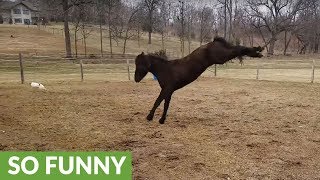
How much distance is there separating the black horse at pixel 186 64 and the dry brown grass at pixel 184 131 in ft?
3.33

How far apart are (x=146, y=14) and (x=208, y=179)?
58448 millimetres

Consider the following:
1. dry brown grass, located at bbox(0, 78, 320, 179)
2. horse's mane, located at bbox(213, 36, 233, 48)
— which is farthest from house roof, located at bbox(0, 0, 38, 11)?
horse's mane, located at bbox(213, 36, 233, 48)

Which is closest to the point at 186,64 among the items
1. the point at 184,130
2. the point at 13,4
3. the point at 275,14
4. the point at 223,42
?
the point at 223,42

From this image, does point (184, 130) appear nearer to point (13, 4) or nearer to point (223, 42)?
point (223, 42)

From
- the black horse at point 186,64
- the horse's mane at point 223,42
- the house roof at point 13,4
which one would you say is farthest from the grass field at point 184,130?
the house roof at point 13,4

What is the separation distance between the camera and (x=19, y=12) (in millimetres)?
90875

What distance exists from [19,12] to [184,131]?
92774 mm

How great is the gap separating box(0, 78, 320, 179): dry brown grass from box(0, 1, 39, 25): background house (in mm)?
82796

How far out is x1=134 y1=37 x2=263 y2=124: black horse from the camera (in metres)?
7.39

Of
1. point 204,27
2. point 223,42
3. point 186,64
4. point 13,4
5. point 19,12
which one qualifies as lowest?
point 186,64

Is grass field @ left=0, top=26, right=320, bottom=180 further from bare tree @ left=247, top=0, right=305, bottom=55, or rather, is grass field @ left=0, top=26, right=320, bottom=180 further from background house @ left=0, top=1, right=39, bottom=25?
background house @ left=0, top=1, right=39, bottom=25

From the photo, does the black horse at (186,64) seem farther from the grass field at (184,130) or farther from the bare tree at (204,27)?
the bare tree at (204,27)

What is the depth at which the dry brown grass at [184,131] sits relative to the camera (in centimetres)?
559

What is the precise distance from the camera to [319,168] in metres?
5.60
